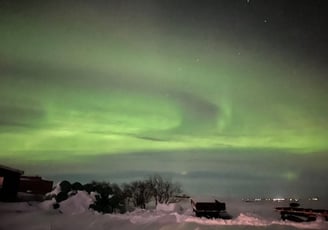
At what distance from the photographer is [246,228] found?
13055mm

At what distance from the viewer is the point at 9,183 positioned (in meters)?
22.3

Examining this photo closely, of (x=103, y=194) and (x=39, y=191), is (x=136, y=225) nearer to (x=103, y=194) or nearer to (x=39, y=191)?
(x=103, y=194)

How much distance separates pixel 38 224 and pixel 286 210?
14.1 metres

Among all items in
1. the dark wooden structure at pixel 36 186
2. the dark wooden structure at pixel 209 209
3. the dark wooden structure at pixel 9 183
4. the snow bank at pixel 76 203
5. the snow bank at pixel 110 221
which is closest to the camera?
the snow bank at pixel 110 221

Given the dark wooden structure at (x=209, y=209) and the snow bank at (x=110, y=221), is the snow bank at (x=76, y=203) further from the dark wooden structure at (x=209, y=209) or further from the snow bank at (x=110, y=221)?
the dark wooden structure at (x=209, y=209)

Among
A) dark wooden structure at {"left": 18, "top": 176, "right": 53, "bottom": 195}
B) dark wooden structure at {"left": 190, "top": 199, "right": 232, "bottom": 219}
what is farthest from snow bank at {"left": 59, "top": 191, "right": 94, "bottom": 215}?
dark wooden structure at {"left": 18, "top": 176, "right": 53, "bottom": 195}

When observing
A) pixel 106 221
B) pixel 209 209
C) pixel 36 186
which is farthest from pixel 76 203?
pixel 36 186

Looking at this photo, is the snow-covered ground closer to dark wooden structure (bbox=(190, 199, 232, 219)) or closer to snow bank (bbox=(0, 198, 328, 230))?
snow bank (bbox=(0, 198, 328, 230))

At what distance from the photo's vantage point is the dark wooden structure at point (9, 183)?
21859mm

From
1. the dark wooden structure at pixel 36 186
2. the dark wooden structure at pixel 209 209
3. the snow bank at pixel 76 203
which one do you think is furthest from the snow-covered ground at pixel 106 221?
the dark wooden structure at pixel 36 186

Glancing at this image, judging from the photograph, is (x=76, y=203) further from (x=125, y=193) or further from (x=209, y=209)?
(x=125, y=193)

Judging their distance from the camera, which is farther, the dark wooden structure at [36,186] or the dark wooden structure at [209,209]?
the dark wooden structure at [36,186]

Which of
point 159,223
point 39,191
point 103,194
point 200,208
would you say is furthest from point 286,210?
point 39,191

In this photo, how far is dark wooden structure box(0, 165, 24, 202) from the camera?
21.9m
